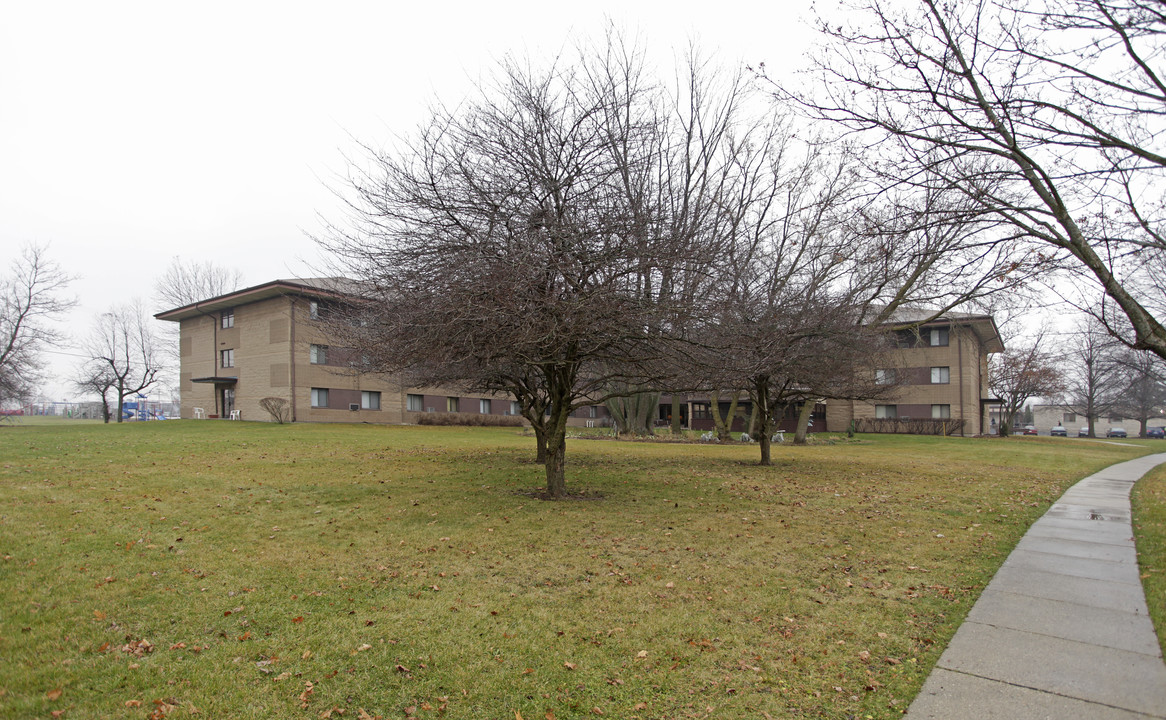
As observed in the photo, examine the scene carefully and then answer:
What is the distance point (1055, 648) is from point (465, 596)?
4.81 meters

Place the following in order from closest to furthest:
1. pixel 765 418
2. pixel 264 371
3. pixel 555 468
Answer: pixel 555 468 < pixel 765 418 < pixel 264 371

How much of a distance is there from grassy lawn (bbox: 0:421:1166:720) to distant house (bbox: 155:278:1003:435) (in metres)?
21.8

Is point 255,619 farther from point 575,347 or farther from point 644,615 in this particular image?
point 575,347

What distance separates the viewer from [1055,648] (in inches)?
195

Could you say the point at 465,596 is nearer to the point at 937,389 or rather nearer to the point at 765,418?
the point at 765,418

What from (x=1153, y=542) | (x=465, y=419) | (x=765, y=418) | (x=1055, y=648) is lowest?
(x=465, y=419)

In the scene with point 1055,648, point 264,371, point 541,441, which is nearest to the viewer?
point 1055,648

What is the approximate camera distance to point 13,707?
388 centimetres

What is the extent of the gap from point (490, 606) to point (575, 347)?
4.87 meters

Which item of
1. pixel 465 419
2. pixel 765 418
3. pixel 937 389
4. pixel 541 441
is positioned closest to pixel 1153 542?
pixel 541 441

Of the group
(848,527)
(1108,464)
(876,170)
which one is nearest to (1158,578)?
(848,527)

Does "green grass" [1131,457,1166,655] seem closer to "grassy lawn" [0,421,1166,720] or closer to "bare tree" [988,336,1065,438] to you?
"grassy lawn" [0,421,1166,720]

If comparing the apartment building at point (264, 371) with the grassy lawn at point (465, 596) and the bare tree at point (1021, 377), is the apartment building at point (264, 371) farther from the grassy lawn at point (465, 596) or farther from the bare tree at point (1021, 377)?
the bare tree at point (1021, 377)

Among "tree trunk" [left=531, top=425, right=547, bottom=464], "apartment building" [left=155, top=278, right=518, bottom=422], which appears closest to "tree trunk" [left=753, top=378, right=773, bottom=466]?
"tree trunk" [left=531, top=425, right=547, bottom=464]
